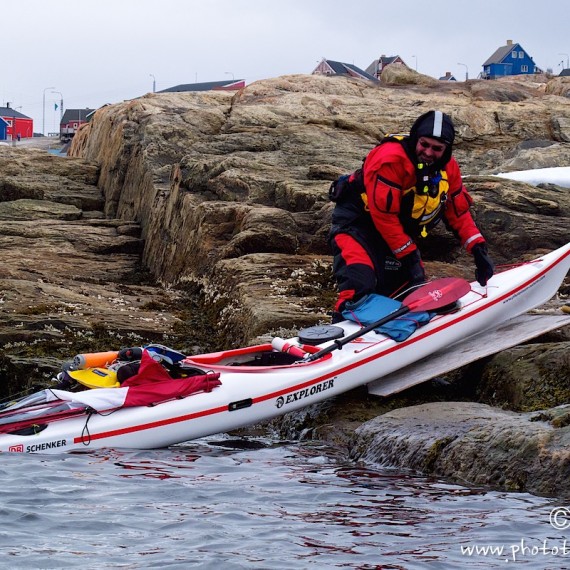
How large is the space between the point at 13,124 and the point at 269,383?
231 feet

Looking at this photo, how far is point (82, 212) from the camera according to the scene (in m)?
16.9

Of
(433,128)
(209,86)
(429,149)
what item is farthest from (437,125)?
(209,86)

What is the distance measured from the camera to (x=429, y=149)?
27.2ft

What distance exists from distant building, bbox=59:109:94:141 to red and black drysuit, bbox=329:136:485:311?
5825cm

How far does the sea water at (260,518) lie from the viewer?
15.4 feet

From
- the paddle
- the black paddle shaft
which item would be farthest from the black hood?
the black paddle shaft

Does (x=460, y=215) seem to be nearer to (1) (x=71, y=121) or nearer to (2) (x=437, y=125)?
(2) (x=437, y=125)

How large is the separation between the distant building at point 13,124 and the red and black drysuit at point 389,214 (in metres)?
66.6

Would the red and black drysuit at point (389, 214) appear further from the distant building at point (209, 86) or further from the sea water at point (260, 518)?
the distant building at point (209, 86)

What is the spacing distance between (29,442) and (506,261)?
6.61m

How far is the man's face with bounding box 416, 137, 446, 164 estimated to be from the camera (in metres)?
8.25

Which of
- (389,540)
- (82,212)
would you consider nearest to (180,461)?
(389,540)

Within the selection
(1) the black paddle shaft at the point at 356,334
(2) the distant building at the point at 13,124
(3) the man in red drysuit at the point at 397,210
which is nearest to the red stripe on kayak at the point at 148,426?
(1) the black paddle shaft at the point at 356,334

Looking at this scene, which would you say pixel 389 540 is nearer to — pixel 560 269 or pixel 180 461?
pixel 180 461
